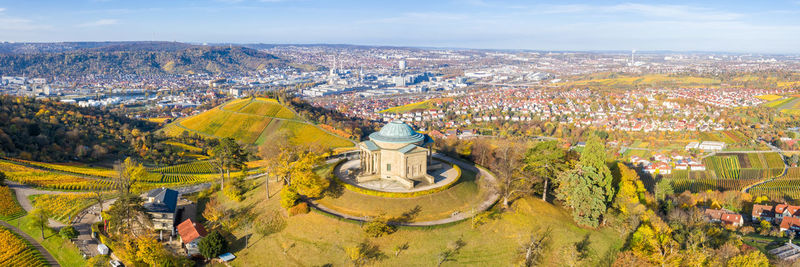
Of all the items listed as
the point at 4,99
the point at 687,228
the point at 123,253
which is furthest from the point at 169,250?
the point at 4,99

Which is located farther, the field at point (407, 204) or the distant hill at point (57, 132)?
the distant hill at point (57, 132)

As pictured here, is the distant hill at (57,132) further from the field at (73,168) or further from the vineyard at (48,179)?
the vineyard at (48,179)

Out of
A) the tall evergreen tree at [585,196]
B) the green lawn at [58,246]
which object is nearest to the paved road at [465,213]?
the tall evergreen tree at [585,196]

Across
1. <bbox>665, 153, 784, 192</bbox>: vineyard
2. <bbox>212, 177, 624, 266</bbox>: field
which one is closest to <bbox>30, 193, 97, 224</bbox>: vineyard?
<bbox>212, 177, 624, 266</bbox>: field

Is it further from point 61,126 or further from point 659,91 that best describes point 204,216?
point 659,91

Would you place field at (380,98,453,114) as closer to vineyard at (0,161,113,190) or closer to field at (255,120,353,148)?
field at (255,120,353,148)

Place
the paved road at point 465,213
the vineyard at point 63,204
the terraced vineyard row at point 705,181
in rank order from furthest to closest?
the terraced vineyard row at point 705,181 → the vineyard at point 63,204 → the paved road at point 465,213
